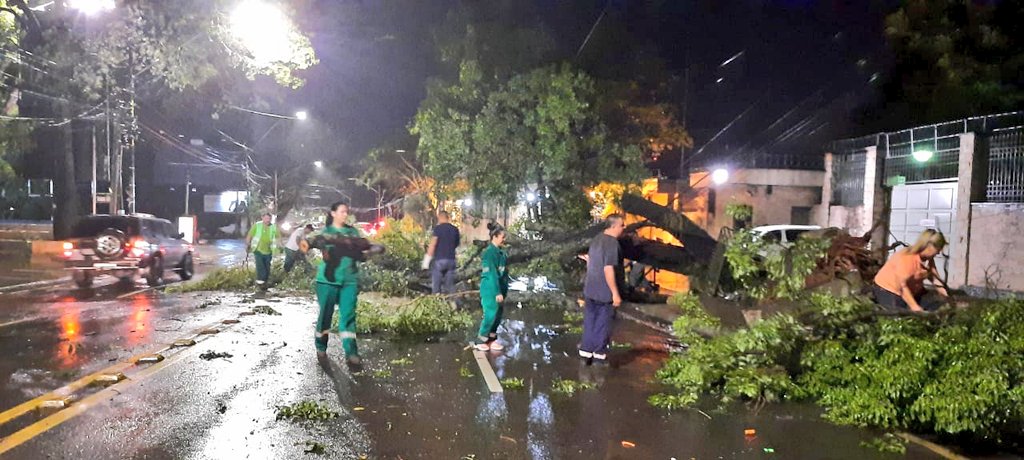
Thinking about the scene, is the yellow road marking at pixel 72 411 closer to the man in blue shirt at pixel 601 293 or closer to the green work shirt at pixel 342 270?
the green work shirt at pixel 342 270

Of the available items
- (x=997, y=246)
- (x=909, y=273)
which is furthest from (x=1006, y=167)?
(x=909, y=273)

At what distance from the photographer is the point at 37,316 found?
36.6 ft

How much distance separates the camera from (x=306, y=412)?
6098 millimetres

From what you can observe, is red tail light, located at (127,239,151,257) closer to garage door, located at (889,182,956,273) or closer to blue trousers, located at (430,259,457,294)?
blue trousers, located at (430,259,457,294)

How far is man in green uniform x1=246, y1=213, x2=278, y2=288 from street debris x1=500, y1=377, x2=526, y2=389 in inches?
340

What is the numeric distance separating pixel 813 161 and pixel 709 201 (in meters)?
3.16

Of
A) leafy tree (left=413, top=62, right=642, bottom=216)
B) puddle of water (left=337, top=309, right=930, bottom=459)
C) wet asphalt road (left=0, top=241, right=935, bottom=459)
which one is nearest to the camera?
wet asphalt road (left=0, top=241, right=935, bottom=459)

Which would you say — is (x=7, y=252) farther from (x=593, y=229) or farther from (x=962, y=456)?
(x=962, y=456)

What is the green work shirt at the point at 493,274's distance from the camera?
9.24m

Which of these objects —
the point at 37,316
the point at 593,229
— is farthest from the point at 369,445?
the point at 593,229

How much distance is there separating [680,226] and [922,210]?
7.39 meters

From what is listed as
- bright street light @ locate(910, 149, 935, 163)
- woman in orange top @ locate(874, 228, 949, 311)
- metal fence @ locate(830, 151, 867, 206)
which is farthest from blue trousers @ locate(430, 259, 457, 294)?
metal fence @ locate(830, 151, 867, 206)

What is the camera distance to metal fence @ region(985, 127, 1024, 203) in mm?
14086

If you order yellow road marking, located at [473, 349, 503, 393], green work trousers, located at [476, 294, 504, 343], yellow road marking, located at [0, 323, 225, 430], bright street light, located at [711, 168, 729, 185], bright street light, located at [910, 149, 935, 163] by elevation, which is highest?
bright street light, located at [910, 149, 935, 163]
